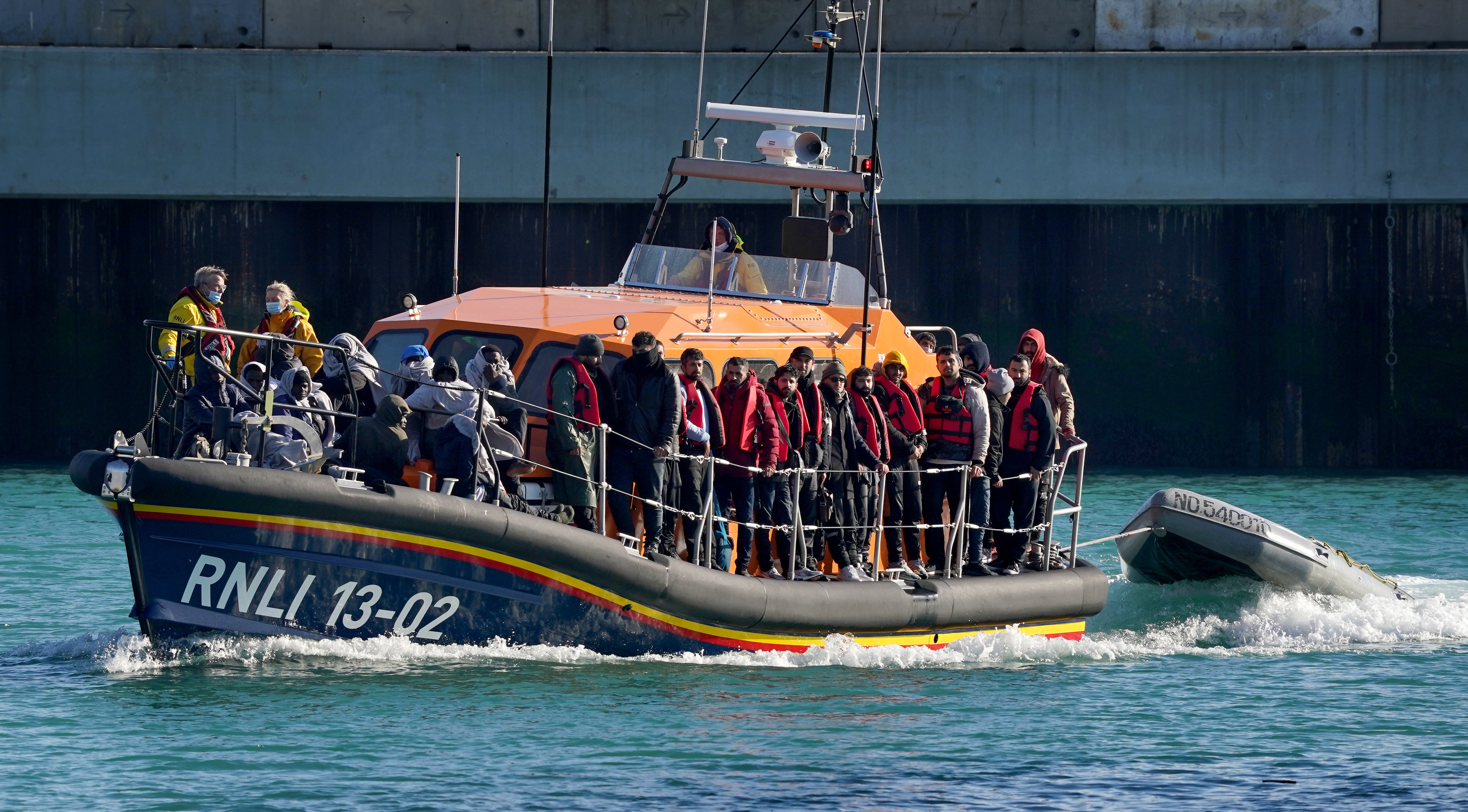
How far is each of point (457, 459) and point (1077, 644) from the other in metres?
4.07

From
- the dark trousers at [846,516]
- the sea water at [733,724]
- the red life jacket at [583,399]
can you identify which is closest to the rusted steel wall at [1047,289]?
the sea water at [733,724]

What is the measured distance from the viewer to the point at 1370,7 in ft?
66.0

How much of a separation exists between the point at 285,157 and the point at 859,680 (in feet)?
40.7

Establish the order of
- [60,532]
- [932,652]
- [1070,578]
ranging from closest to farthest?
1. [932,652]
2. [1070,578]
3. [60,532]

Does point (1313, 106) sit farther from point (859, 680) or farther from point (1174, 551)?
point (859, 680)

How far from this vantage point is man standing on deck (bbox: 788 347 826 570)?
981 cm

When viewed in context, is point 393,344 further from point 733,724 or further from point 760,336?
point 733,724

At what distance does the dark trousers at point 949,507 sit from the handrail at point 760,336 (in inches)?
38.9

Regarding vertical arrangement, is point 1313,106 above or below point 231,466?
above

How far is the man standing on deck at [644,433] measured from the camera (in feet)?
30.2

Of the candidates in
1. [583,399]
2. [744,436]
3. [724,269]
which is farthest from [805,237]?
[583,399]

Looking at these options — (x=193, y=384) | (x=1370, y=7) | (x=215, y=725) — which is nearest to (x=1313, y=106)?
(x=1370, y=7)

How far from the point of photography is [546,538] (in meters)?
8.65

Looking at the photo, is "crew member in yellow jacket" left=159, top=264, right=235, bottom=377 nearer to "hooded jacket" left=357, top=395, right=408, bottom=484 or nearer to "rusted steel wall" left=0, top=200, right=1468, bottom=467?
"hooded jacket" left=357, top=395, right=408, bottom=484
